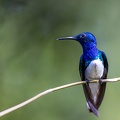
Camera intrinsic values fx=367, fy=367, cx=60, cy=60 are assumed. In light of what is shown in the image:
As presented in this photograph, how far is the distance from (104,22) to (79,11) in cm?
25

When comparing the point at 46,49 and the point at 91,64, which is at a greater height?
the point at 46,49

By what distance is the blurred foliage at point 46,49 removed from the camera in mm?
3320

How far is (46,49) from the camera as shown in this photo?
11.1 feet

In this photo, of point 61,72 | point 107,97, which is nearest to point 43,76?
point 61,72

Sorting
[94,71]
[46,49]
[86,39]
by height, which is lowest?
[94,71]

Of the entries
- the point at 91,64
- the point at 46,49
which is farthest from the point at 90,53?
the point at 46,49

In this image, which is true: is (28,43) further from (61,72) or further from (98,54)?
(98,54)

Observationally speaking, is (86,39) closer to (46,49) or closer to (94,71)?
(94,71)

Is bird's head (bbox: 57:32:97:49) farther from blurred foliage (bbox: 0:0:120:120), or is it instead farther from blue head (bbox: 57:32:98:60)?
blurred foliage (bbox: 0:0:120:120)

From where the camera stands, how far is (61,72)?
3.38 metres

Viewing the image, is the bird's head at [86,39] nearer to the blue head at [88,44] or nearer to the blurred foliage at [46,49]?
the blue head at [88,44]

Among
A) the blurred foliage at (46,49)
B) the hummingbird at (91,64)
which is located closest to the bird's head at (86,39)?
the hummingbird at (91,64)

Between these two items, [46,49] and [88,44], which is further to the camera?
[46,49]

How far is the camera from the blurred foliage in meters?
3.32
